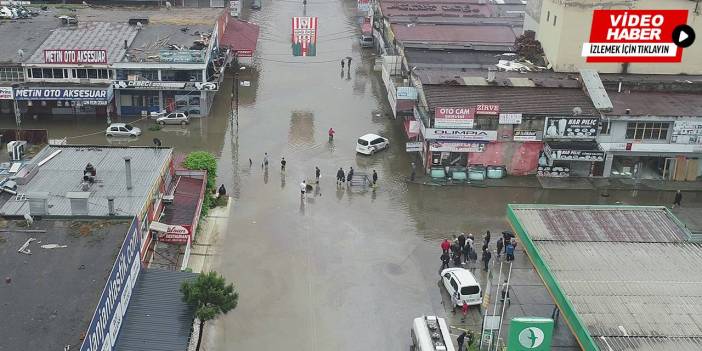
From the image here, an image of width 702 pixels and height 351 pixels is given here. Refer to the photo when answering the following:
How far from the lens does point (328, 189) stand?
46.6 metres

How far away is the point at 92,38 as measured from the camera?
2336 inches

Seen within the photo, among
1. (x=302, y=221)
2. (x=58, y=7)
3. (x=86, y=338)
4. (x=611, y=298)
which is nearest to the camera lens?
(x=86, y=338)

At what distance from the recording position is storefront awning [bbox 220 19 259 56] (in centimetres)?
6906

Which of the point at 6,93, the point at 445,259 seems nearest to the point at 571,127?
the point at 445,259

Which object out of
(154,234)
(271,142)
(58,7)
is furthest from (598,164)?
(58,7)

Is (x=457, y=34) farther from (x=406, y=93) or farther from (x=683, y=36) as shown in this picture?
(x=683, y=36)

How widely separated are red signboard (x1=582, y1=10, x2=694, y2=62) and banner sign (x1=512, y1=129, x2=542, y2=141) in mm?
9832

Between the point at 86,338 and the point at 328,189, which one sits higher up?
the point at 86,338

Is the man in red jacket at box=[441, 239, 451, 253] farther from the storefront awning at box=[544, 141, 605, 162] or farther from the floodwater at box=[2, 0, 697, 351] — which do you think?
the storefront awning at box=[544, 141, 605, 162]

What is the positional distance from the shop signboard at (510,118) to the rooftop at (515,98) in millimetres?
274

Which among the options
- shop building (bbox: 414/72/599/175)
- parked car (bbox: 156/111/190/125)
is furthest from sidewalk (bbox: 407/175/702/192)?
parked car (bbox: 156/111/190/125)

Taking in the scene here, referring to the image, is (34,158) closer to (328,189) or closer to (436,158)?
(328,189)

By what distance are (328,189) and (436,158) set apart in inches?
299

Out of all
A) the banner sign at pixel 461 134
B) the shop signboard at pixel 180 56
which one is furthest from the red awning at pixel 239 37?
the banner sign at pixel 461 134
